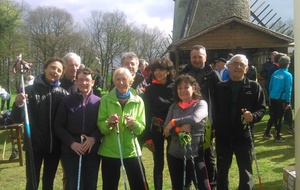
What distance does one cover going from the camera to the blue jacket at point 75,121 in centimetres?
385

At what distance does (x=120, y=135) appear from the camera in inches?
156

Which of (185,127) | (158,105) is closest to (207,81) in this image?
(158,105)

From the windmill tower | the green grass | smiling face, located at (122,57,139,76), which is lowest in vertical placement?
the green grass

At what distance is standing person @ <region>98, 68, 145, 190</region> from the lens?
153 inches

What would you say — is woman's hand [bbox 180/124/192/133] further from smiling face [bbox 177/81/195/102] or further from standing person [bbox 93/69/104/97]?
standing person [bbox 93/69/104/97]

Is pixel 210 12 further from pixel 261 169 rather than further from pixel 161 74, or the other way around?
pixel 161 74

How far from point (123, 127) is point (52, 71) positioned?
110cm

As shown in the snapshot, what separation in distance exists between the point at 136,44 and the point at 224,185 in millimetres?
45630

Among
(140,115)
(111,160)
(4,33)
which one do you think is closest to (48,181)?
(111,160)

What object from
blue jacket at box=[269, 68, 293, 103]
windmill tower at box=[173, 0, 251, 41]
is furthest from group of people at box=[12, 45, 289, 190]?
windmill tower at box=[173, 0, 251, 41]

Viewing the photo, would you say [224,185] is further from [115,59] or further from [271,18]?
[115,59]

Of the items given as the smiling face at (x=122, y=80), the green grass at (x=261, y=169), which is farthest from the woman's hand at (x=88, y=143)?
the green grass at (x=261, y=169)

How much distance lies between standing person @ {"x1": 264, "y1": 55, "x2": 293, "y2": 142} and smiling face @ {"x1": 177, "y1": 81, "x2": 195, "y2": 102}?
5128mm

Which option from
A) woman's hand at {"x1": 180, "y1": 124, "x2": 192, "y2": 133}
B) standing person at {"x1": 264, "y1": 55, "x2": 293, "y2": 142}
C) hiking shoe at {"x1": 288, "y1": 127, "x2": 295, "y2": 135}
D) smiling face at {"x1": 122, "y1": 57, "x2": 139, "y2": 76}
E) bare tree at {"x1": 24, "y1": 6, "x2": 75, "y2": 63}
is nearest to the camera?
A: woman's hand at {"x1": 180, "y1": 124, "x2": 192, "y2": 133}
